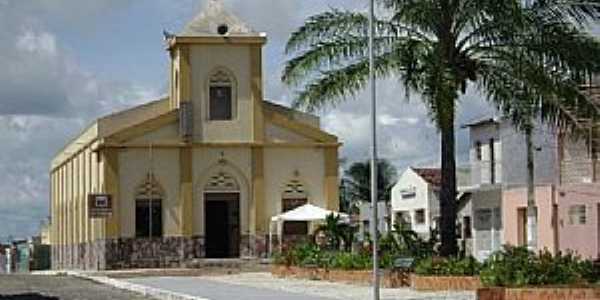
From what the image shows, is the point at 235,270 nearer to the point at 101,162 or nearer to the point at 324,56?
the point at 101,162

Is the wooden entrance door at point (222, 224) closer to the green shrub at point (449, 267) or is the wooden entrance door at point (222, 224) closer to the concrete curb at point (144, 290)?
the concrete curb at point (144, 290)

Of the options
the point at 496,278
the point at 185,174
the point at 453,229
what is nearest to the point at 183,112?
the point at 185,174

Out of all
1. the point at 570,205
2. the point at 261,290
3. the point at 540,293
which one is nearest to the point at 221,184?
the point at 570,205

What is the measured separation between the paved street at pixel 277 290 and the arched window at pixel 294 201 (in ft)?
58.4

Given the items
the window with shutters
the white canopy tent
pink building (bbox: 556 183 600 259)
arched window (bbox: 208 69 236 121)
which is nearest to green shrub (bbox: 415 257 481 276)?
pink building (bbox: 556 183 600 259)

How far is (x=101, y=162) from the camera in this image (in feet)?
202

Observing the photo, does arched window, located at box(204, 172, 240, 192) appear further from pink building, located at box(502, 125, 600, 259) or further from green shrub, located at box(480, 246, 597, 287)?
green shrub, located at box(480, 246, 597, 287)

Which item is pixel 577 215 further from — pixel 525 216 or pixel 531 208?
pixel 525 216

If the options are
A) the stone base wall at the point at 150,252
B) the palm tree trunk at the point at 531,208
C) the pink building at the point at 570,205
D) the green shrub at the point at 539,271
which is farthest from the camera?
the stone base wall at the point at 150,252

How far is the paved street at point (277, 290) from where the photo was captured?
3022cm

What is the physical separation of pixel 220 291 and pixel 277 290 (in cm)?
149

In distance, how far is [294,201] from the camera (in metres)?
62.5

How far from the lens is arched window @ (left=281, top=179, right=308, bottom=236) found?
6225 cm

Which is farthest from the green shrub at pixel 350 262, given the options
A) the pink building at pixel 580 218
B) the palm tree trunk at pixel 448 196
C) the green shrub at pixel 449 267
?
the pink building at pixel 580 218
